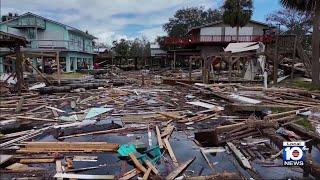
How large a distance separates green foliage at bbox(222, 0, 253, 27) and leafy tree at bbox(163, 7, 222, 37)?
22.6 metres

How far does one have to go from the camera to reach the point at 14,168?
24.9 feet

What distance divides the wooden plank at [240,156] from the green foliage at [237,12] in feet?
143

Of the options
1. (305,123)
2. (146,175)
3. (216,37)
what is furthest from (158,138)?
(216,37)

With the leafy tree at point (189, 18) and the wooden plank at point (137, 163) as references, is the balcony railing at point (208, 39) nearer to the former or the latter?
the leafy tree at point (189, 18)

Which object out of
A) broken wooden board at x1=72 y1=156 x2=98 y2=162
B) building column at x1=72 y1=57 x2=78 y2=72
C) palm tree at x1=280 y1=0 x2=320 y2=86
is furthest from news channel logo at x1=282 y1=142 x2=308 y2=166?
building column at x1=72 y1=57 x2=78 y2=72

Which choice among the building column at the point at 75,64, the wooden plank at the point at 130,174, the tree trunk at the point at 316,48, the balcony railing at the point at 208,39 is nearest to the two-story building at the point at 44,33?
the building column at the point at 75,64

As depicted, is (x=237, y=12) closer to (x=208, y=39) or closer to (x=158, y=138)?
(x=208, y=39)

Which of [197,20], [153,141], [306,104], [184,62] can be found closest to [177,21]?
[197,20]

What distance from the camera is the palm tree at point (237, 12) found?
5034 centimetres

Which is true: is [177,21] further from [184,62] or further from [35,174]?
[35,174]

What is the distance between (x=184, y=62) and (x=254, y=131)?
57.9m

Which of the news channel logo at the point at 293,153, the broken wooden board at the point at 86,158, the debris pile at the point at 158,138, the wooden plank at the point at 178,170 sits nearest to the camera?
the news channel logo at the point at 293,153

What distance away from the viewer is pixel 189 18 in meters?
74.6

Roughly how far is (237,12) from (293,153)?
1791 inches
